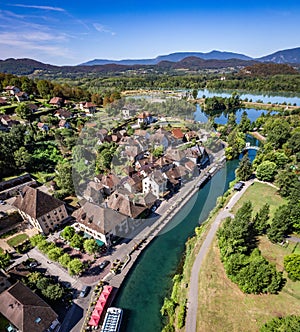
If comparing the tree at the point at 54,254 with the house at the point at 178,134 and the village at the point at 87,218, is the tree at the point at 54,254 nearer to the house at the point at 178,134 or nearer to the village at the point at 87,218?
the village at the point at 87,218

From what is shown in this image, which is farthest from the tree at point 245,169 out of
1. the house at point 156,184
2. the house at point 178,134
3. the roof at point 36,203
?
the roof at point 36,203

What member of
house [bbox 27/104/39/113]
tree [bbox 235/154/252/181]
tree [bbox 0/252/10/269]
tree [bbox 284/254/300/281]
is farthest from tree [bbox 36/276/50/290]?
house [bbox 27/104/39/113]

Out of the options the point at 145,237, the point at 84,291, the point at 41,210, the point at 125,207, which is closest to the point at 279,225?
the point at 145,237

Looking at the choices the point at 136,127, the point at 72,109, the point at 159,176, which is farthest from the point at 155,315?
the point at 72,109

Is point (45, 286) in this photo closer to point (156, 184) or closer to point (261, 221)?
point (156, 184)

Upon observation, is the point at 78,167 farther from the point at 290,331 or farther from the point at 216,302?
the point at 290,331

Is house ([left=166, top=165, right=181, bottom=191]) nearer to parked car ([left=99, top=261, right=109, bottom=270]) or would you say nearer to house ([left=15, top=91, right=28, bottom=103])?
parked car ([left=99, top=261, right=109, bottom=270])
